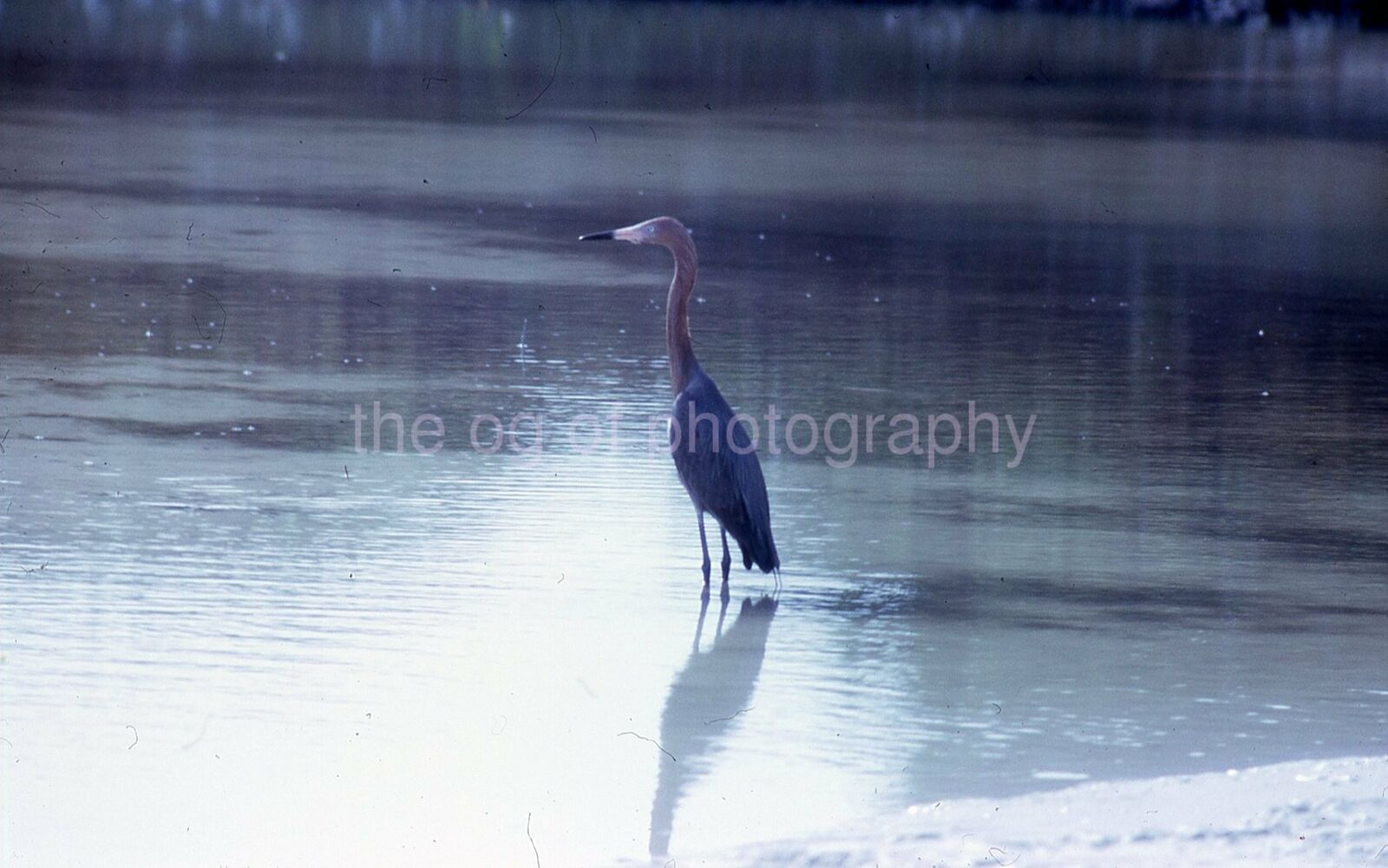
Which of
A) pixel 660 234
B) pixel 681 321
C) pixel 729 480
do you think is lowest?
pixel 729 480

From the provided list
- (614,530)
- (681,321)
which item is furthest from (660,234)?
(614,530)

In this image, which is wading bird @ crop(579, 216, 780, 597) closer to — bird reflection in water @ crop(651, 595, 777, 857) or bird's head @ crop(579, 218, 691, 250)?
bird reflection in water @ crop(651, 595, 777, 857)

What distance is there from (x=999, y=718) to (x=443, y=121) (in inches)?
694

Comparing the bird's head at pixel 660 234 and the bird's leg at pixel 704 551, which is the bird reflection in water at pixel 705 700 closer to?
the bird's leg at pixel 704 551

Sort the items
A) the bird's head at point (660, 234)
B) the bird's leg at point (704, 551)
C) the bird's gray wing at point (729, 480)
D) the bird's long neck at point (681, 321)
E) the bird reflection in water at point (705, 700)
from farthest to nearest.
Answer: the bird's head at point (660, 234)
the bird's long neck at point (681, 321)
the bird's leg at point (704, 551)
the bird's gray wing at point (729, 480)
the bird reflection in water at point (705, 700)

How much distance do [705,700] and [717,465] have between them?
3.62 ft

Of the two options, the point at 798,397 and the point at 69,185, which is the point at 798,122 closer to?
the point at 69,185

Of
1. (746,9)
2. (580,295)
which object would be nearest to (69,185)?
(580,295)

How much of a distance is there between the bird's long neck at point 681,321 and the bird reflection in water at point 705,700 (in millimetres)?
791

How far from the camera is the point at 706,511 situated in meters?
6.98

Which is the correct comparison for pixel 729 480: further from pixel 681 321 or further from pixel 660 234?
pixel 660 234

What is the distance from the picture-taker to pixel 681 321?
7.23 metres

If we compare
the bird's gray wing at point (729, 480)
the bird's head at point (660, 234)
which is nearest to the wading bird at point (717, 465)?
the bird's gray wing at point (729, 480)

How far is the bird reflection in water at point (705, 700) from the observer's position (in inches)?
201
